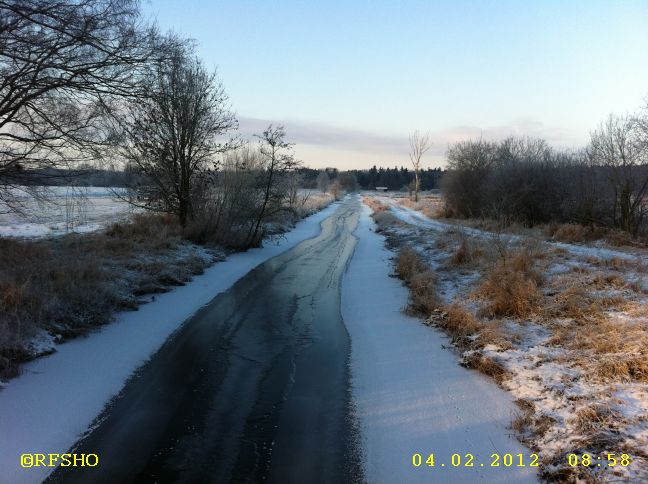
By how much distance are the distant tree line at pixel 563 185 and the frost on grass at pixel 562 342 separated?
13.3 feet

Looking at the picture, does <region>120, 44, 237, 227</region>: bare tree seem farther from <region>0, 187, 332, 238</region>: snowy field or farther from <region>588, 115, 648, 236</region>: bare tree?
<region>588, 115, 648, 236</region>: bare tree

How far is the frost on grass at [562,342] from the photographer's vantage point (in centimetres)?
449

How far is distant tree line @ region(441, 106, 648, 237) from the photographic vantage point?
18.5 metres

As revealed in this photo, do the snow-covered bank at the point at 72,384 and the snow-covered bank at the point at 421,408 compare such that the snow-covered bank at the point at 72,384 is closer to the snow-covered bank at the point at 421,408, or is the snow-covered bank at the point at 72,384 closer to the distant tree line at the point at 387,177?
the snow-covered bank at the point at 421,408

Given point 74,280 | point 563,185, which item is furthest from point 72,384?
point 563,185

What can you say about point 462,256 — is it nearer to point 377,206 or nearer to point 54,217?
point 54,217

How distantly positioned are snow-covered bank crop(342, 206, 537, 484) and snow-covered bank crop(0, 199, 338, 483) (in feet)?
10.6

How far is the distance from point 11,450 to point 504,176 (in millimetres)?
27229

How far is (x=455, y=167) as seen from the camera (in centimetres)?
3631

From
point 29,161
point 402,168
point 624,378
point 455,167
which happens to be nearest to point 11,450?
point 624,378

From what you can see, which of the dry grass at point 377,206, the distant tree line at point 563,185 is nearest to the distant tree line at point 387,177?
the dry grass at point 377,206

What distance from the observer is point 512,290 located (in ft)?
29.8

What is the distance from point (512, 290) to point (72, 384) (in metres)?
7.76

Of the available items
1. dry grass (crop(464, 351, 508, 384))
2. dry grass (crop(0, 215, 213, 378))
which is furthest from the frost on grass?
dry grass (crop(0, 215, 213, 378))
